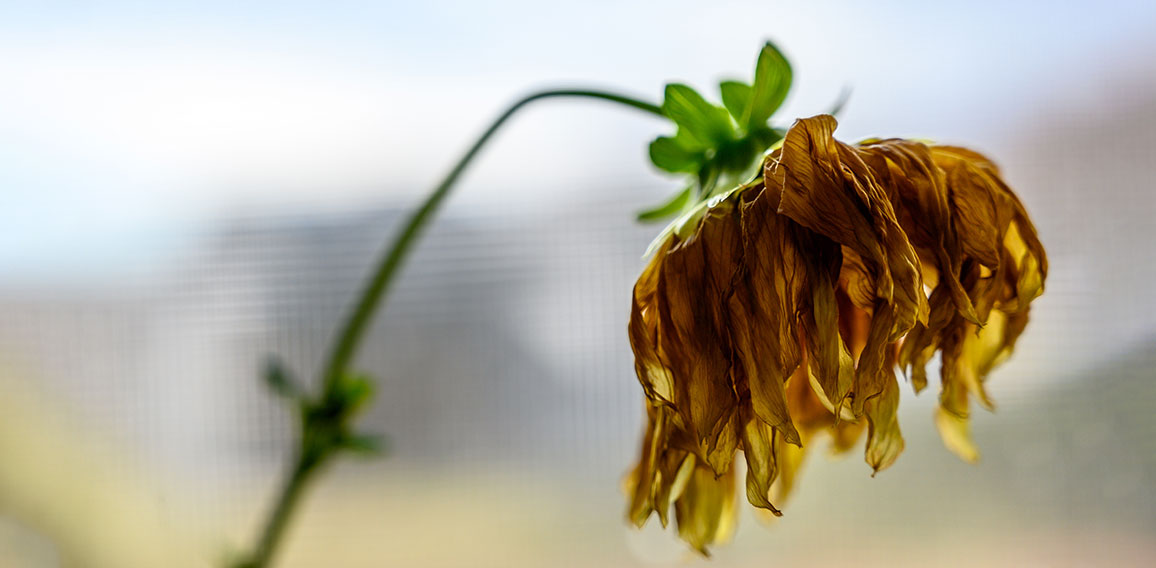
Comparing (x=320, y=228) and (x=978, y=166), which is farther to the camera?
(x=320, y=228)

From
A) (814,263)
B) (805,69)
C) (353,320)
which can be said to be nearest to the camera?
(814,263)

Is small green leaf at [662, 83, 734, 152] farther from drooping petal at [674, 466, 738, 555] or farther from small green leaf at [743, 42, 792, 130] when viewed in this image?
drooping petal at [674, 466, 738, 555]

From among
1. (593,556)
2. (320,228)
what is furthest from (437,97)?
(593,556)

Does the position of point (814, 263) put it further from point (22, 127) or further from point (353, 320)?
point (22, 127)

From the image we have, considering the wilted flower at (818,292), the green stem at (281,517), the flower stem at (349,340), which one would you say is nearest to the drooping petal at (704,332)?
the wilted flower at (818,292)

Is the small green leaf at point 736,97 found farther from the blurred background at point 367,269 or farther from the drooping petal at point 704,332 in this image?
the blurred background at point 367,269

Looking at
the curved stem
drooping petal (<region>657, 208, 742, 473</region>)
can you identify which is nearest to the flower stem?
the curved stem

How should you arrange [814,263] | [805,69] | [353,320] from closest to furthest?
1. [814,263]
2. [353,320]
3. [805,69]

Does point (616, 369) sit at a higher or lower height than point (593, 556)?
higher
